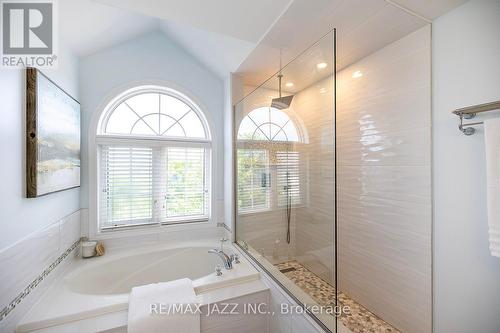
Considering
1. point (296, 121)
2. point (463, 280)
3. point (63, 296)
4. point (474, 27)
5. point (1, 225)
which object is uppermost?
point (474, 27)

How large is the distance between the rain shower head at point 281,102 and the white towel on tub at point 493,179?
114cm

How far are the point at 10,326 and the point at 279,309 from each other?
1569mm

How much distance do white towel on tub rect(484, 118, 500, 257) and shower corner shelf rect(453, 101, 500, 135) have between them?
3.7 inches

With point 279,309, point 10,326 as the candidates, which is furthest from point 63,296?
point 279,309

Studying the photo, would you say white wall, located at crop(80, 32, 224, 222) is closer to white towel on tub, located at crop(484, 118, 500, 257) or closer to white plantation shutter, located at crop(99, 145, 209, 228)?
white plantation shutter, located at crop(99, 145, 209, 228)

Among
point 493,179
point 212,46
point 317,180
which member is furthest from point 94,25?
point 493,179

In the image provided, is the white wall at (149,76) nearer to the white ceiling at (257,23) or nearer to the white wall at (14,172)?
the white ceiling at (257,23)

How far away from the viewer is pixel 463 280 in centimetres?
118

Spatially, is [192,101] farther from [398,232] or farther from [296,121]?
[398,232]

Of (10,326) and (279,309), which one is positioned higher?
(10,326)

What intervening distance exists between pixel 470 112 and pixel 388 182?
2.19 feet

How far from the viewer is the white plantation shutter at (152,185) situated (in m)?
2.25

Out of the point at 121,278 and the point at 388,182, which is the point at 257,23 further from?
the point at 121,278

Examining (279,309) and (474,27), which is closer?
(474,27)
